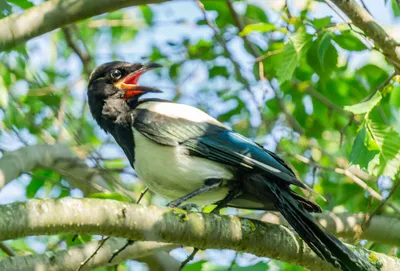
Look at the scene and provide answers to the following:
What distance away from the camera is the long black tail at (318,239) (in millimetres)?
3580

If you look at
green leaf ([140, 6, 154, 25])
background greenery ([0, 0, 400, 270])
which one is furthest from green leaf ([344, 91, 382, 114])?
green leaf ([140, 6, 154, 25])

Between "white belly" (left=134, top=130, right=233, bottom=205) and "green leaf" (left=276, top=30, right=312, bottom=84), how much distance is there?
72 cm

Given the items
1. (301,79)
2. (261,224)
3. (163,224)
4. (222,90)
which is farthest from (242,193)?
(222,90)

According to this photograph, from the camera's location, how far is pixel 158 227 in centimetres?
327

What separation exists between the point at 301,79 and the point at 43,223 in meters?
3.73

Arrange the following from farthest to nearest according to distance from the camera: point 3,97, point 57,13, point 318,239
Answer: point 3,97, point 57,13, point 318,239

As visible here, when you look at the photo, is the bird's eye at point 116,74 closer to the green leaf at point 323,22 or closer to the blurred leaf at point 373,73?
the green leaf at point 323,22

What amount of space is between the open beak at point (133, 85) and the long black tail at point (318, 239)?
135 cm

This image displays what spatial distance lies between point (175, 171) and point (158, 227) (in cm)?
121

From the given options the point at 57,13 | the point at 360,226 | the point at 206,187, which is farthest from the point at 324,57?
the point at 57,13

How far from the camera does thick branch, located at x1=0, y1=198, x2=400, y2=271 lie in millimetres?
2951

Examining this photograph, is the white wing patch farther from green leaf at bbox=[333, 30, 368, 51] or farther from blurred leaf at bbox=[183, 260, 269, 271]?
blurred leaf at bbox=[183, 260, 269, 271]

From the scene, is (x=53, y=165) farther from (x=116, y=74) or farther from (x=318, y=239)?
(x=318, y=239)

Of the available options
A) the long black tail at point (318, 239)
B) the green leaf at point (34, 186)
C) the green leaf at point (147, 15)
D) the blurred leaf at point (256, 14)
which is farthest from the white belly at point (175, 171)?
the green leaf at point (147, 15)
